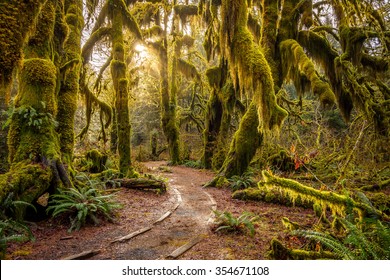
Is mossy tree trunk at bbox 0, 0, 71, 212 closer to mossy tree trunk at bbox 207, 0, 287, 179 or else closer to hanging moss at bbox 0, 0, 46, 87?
hanging moss at bbox 0, 0, 46, 87

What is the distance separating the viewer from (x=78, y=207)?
5.73 m

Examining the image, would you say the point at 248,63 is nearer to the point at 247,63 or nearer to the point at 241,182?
the point at 247,63

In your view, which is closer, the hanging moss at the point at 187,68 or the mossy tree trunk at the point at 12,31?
the mossy tree trunk at the point at 12,31

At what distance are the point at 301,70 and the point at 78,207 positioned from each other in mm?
8070

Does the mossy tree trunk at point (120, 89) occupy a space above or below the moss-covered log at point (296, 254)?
above

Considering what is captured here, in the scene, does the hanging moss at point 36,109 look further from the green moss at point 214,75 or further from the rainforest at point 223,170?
the green moss at point 214,75

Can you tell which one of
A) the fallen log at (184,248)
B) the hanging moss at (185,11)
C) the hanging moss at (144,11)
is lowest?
the fallen log at (184,248)

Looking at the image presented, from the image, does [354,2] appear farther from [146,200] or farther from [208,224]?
[146,200]

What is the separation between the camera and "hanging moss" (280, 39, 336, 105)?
7749 mm

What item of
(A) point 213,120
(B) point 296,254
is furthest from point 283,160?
(B) point 296,254

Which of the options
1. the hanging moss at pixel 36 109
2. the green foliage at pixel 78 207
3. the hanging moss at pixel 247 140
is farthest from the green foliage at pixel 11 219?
the hanging moss at pixel 247 140

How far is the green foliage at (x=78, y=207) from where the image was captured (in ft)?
18.5

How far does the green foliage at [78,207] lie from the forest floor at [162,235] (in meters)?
0.20
